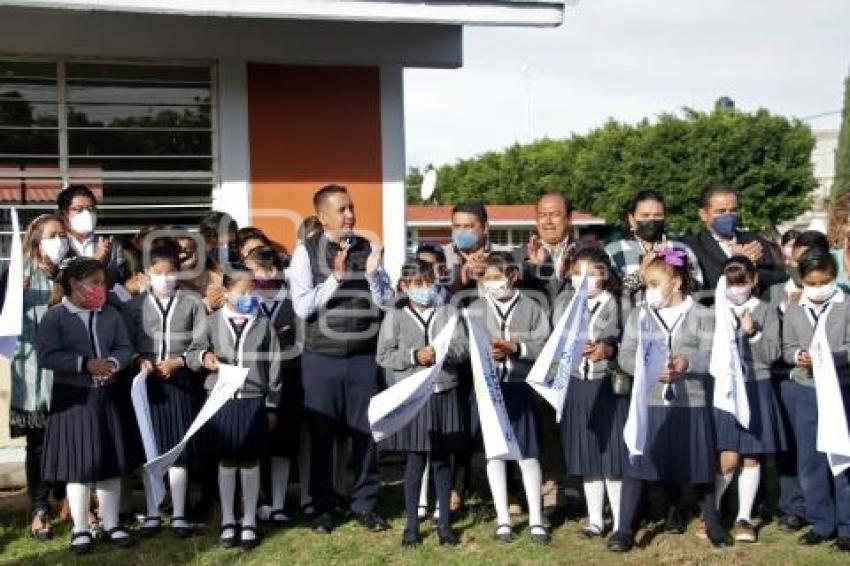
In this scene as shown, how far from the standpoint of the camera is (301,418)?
5.91 meters

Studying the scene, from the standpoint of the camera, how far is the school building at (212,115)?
7258 mm

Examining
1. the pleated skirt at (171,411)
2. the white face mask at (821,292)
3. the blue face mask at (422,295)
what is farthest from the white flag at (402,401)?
the white face mask at (821,292)

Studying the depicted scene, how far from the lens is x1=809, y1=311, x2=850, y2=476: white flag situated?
4871mm

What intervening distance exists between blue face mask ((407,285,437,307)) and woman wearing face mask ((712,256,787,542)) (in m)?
1.55

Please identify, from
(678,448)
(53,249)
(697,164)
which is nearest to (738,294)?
(678,448)

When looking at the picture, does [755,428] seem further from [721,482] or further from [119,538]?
[119,538]

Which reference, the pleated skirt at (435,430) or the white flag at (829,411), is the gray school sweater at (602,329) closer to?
the pleated skirt at (435,430)

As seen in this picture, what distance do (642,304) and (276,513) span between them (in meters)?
2.39

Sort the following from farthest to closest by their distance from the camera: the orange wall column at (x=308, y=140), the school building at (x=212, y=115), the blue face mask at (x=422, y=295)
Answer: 1. the orange wall column at (x=308, y=140)
2. the school building at (x=212, y=115)
3. the blue face mask at (x=422, y=295)

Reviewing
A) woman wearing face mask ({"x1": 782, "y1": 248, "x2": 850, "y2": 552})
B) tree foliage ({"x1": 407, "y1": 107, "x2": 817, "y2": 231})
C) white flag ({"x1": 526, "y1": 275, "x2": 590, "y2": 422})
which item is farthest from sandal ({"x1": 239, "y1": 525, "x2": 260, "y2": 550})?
tree foliage ({"x1": 407, "y1": 107, "x2": 817, "y2": 231})

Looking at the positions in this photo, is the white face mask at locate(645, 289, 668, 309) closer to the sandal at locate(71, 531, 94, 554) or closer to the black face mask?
the black face mask

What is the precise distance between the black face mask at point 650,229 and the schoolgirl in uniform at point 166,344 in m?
2.48

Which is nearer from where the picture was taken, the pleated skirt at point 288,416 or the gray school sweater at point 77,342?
the gray school sweater at point 77,342

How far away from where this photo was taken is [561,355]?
16.6 ft
